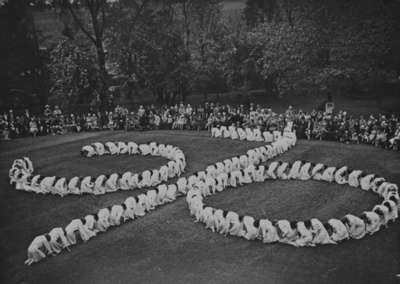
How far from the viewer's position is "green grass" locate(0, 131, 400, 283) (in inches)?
512

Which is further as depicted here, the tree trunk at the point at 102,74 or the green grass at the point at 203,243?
the tree trunk at the point at 102,74

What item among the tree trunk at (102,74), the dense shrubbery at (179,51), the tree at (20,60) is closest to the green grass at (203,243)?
the dense shrubbery at (179,51)

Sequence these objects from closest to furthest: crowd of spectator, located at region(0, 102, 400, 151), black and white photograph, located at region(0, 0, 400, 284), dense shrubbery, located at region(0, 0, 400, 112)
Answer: black and white photograph, located at region(0, 0, 400, 284), crowd of spectator, located at region(0, 102, 400, 151), dense shrubbery, located at region(0, 0, 400, 112)

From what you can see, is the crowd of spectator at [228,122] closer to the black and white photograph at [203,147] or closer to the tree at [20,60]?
the black and white photograph at [203,147]

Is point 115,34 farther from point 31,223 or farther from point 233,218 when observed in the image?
point 233,218

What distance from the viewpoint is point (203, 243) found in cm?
1516

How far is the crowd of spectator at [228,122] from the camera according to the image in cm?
2645

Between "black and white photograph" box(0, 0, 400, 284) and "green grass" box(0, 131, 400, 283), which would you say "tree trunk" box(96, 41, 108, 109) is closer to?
"black and white photograph" box(0, 0, 400, 284)

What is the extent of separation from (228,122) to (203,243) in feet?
58.4

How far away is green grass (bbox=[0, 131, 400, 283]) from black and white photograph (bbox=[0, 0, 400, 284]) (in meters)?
0.08

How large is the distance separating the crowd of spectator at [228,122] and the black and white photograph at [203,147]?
0.12m

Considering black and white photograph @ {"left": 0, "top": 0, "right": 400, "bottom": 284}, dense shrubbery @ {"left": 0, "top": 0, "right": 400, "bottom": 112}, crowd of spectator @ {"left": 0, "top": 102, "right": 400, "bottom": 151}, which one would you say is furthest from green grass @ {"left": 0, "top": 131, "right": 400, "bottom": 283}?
dense shrubbery @ {"left": 0, "top": 0, "right": 400, "bottom": 112}

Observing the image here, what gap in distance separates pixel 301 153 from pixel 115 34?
76.4 feet

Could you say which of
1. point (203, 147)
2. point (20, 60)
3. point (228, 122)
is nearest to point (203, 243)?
point (203, 147)
